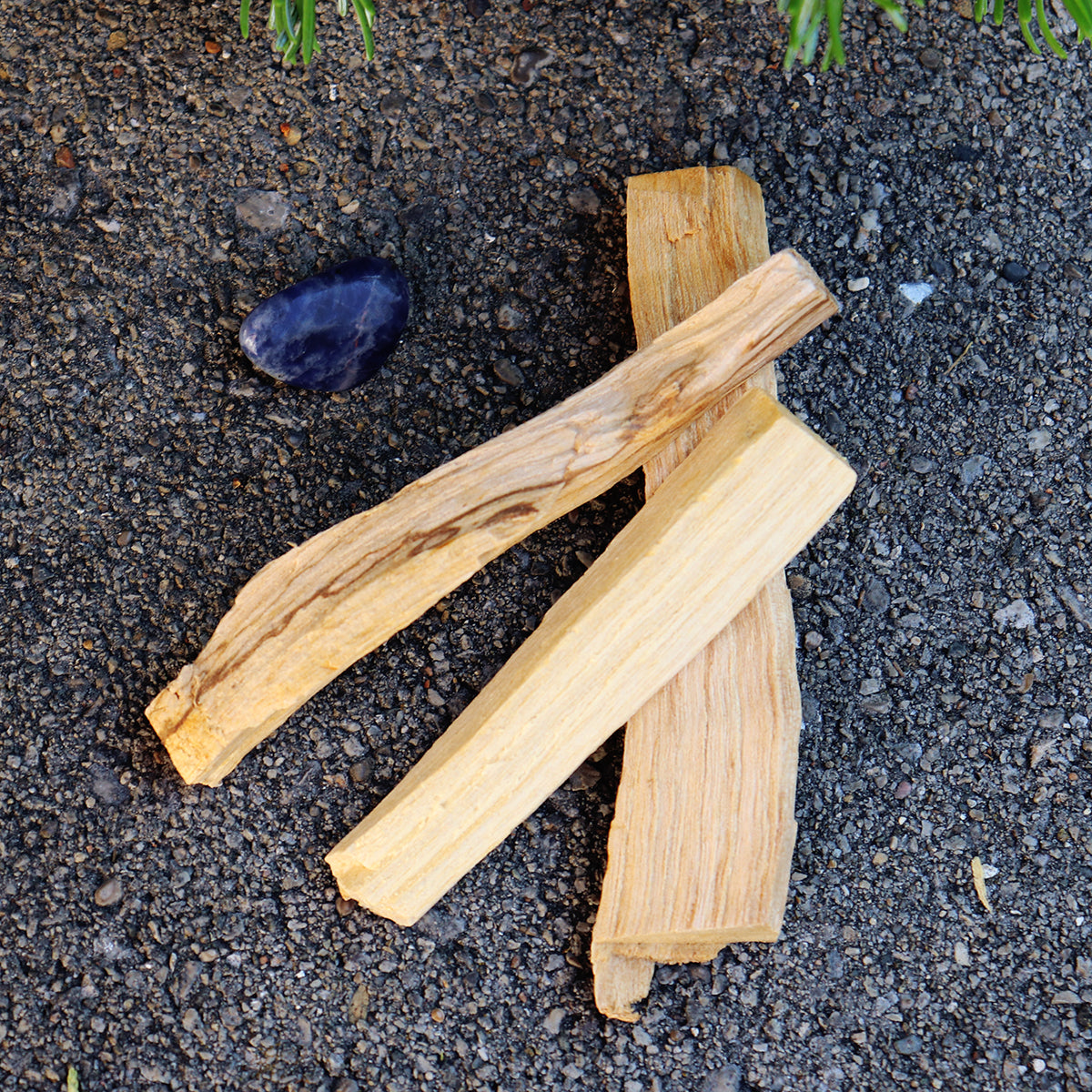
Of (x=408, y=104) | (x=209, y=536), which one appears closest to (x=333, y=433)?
(x=209, y=536)

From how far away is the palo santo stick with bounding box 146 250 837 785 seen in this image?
114 cm

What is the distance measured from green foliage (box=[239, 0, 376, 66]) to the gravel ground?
104 mm

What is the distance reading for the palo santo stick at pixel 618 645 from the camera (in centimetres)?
112

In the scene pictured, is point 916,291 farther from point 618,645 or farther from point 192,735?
point 192,735

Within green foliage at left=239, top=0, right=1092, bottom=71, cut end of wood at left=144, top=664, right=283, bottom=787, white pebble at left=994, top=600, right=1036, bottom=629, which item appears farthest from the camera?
white pebble at left=994, top=600, right=1036, bottom=629

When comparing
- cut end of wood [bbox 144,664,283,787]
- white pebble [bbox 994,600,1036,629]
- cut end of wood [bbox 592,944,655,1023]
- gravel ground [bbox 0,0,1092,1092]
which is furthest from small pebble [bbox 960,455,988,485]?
cut end of wood [bbox 144,664,283,787]

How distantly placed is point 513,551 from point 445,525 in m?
0.17

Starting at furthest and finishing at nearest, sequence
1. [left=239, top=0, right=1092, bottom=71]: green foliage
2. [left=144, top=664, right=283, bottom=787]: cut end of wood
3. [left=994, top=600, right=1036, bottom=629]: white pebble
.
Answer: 1. [left=994, top=600, right=1036, bottom=629]: white pebble
2. [left=144, top=664, right=283, bottom=787]: cut end of wood
3. [left=239, top=0, right=1092, bottom=71]: green foliage

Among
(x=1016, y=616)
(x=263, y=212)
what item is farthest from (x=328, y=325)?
(x=1016, y=616)

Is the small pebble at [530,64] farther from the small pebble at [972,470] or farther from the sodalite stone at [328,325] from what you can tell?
the small pebble at [972,470]

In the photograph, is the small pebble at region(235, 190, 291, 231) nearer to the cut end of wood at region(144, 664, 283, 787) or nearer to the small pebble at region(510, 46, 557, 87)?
the small pebble at region(510, 46, 557, 87)

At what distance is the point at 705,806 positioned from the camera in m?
1.18

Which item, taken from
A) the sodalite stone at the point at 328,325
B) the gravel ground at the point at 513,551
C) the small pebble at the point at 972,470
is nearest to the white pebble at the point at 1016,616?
the gravel ground at the point at 513,551

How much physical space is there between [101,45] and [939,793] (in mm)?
1547
